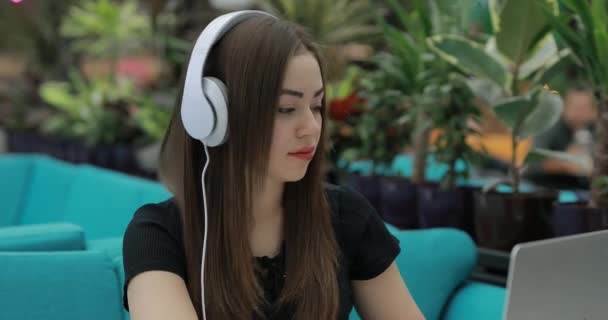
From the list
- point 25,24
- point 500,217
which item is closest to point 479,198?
point 500,217

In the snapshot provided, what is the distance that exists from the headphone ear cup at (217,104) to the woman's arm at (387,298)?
37 cm

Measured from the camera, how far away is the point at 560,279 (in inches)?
35.1

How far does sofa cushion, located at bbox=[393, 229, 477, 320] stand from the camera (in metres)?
1.63

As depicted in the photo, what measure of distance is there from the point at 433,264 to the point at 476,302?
0.37 feet

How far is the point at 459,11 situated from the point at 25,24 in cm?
425

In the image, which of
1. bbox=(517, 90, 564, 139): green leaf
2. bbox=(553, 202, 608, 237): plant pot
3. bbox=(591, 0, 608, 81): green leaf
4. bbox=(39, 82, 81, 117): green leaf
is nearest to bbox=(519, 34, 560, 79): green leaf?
Answer: bbox=(517, 90, 564, 139): green leaf

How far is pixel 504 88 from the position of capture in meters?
1.78

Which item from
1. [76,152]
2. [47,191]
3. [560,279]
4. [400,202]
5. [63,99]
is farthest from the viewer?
[63,99]

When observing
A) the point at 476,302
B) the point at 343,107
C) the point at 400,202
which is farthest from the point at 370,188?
the point at 476,302

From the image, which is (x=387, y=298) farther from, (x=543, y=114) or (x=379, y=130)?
(x=379, y=130)

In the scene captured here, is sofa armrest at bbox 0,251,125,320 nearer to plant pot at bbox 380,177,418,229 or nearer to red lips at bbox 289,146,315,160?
red lips at bbox 289,146,315,160

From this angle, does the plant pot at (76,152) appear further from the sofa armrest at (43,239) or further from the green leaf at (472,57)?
the green leaf at (472,57)

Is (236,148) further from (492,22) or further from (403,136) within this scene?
(403,136)

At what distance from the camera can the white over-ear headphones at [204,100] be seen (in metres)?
1.11
